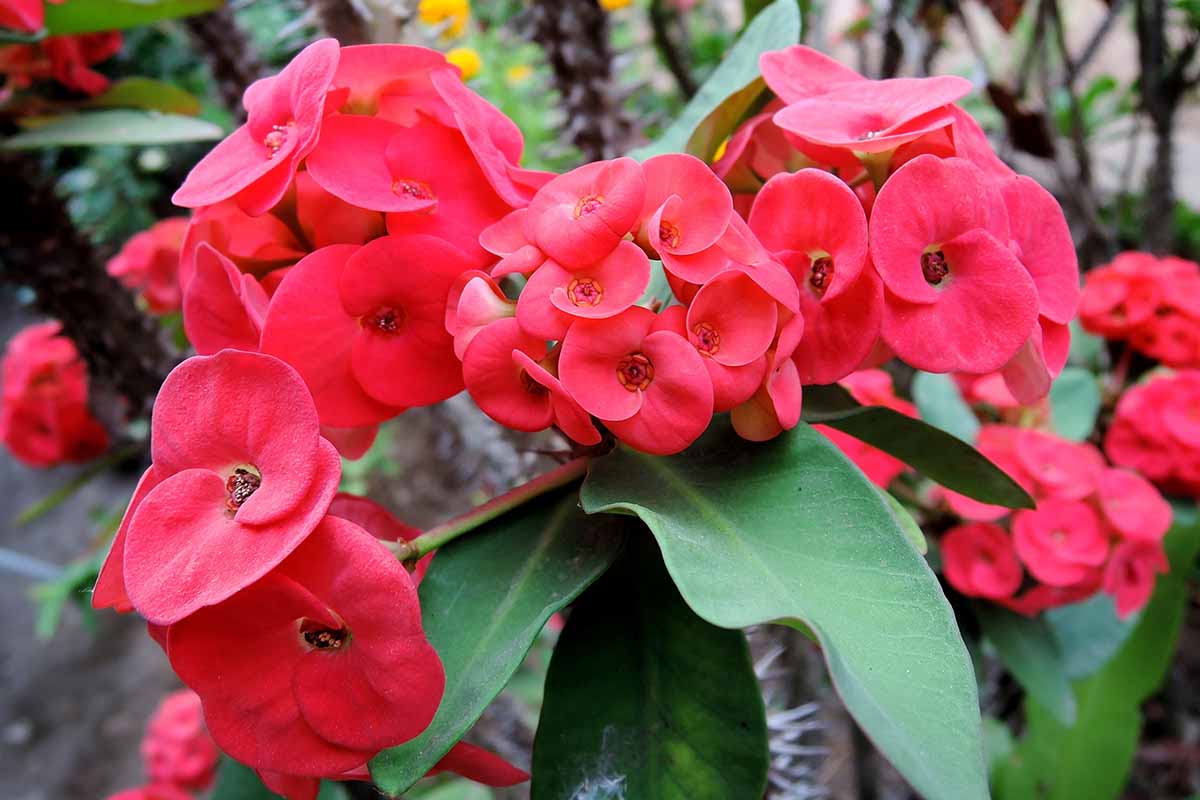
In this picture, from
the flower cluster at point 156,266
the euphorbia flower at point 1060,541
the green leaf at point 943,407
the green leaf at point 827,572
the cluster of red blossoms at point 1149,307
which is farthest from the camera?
the flower cluster at point 156,266

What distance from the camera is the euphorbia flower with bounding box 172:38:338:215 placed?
0.42 meters

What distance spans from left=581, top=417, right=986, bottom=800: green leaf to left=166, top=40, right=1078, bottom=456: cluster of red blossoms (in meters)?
0.03

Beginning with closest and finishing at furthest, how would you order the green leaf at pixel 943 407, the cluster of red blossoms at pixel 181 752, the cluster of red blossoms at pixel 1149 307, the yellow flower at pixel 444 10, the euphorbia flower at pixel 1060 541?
the euphorbia flower at pixel 1060 541, the green leaf at pixel 943 407, the cluster of red blossoms at pixel 1149 307, the cluster of red blossoms at pixel 181 752, the yellow flower at pixel 444 10

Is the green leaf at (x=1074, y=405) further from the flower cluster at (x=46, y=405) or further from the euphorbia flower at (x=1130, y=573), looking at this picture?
the flower cluster at (x=46, y=405)

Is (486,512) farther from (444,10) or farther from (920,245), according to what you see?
(444,10)

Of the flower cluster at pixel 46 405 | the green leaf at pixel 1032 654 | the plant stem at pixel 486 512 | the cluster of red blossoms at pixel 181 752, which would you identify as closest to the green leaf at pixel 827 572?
the plant stem at pixel 486 512

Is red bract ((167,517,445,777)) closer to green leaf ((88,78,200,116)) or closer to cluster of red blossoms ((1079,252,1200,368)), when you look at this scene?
green leaf ((88,78,200,116))

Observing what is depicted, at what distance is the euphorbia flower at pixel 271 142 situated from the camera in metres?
0.42

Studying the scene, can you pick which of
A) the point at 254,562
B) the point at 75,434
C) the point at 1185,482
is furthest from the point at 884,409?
the point at 75,434

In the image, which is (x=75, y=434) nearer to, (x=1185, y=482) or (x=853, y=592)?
(x=853, y=592)

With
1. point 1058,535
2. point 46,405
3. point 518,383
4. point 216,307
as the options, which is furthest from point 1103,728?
point 46,405

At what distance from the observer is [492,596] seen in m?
0.44

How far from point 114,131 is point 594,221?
2.22 feet

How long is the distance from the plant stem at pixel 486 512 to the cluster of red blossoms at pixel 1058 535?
41cm
